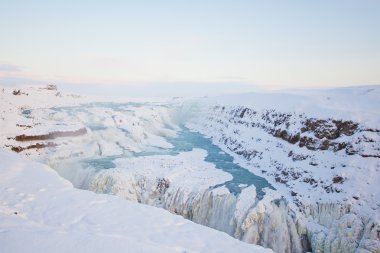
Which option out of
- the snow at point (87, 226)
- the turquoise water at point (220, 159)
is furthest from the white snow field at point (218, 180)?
the turquoise water at point (220, 159)

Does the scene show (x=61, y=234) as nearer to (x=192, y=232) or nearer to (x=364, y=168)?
(x=192, y=232)

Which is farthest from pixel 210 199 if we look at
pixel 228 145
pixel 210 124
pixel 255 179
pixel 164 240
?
pixel 210 124

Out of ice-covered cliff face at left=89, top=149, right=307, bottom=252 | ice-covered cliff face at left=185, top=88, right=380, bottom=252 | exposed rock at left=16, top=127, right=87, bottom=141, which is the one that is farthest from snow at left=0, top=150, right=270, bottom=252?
exposed rock at left=16, top=127, right=87, bottom=141

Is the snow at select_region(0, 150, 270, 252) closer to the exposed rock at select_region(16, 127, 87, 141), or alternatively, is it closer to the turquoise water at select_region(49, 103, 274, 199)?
the turquoise water at select_region(49, 103, 274, 199)

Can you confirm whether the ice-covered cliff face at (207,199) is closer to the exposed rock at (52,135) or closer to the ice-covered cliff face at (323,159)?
the ice-covered cliff face at (323,159)

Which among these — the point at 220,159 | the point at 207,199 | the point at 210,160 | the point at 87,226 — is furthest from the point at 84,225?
the point at 220,159

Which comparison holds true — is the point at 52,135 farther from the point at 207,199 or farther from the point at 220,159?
the point at 207,199
